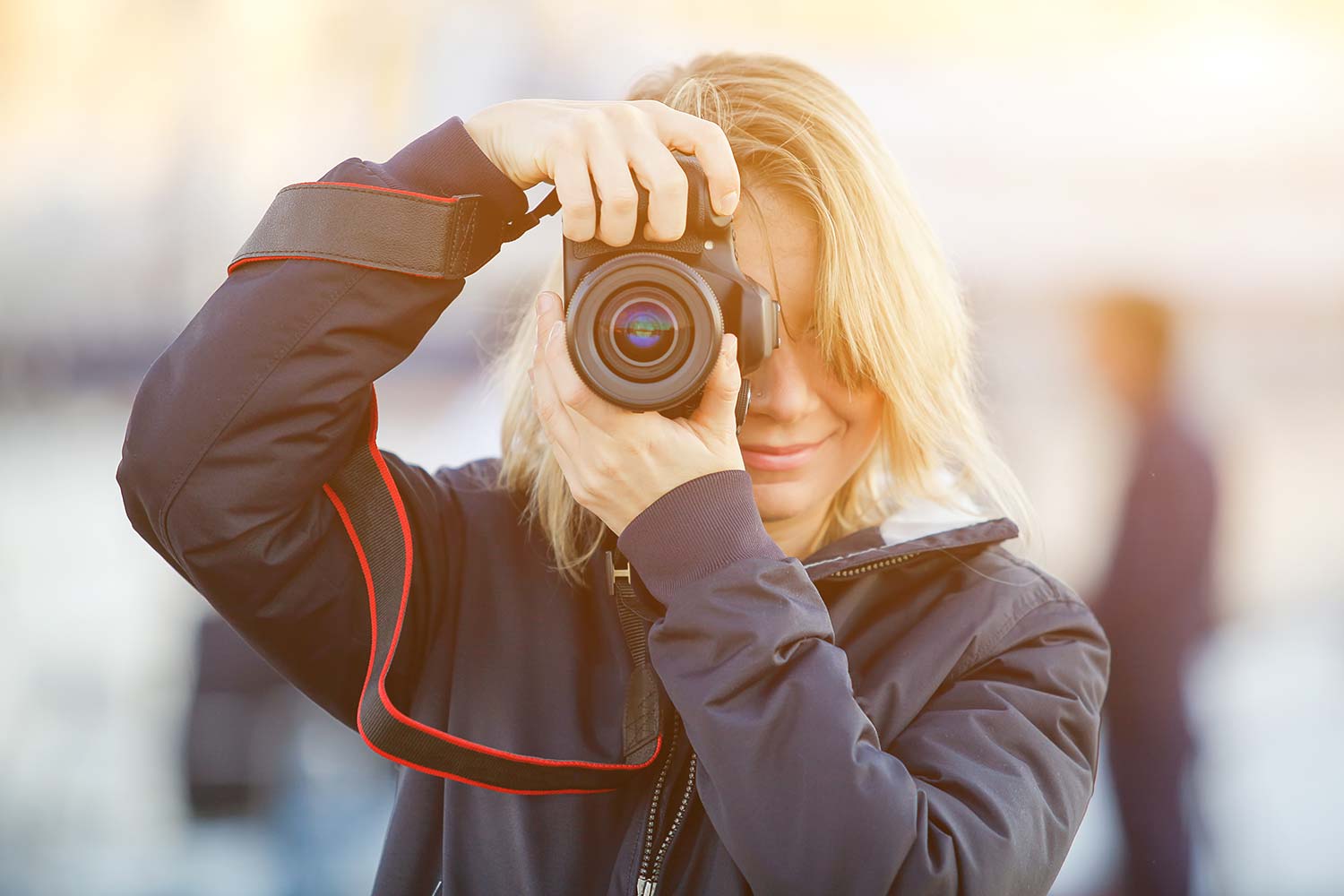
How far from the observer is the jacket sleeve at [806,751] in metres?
0.58

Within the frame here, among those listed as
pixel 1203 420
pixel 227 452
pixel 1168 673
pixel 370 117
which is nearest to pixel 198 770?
pixel 370 117

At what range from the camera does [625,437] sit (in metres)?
0.66

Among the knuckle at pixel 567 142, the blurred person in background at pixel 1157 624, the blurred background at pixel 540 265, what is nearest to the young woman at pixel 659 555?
the knuckle at pixel 567 142

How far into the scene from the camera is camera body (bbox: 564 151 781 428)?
2.15 feet

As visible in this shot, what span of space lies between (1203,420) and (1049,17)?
0.91 metres

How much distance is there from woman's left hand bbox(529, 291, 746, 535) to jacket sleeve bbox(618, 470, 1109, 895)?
0.5 inches

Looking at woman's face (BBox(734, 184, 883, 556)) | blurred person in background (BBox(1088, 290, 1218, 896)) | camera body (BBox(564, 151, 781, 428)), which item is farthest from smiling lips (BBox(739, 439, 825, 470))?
blurred person in background (BBox(1088, 290, 1218, 896))

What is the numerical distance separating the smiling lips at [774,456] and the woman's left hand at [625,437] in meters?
0.12

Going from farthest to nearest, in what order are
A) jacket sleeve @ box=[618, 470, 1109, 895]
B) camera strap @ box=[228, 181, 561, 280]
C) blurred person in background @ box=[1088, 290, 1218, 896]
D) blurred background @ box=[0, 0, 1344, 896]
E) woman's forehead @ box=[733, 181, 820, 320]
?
blurred background @ box=[0, 0, 1344, 896] < blurred person in background @ box=[1088, 290, 1218, 896] < woman's forehead @ box=[733, 181, 820, 320] < camera strap @ box=[228, 181, 561, 280] < jacket sleeve @ box=[618, 470, 1109, 895]

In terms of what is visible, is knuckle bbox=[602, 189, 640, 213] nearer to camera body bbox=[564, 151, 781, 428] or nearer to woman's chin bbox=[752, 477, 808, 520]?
camera body bbox=[564, 151, 781, 428]

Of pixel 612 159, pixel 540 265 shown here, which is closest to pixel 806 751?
pixel 612 159

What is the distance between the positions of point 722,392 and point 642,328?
0.06 metres

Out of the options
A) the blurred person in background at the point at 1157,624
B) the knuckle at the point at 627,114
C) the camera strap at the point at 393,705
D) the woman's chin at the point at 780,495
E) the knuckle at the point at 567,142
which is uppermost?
the knuckle at the point at 627,114

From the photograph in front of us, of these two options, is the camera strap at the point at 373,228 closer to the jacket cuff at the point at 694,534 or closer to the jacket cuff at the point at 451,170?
the jacket cuff at the point at 451,170
